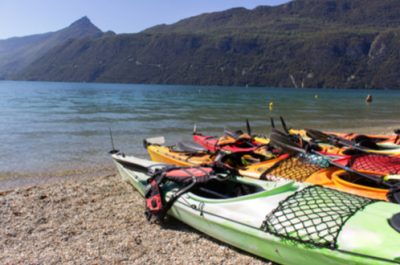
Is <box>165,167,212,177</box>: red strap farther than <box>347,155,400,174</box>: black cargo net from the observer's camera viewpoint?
No

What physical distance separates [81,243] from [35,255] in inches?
24.5

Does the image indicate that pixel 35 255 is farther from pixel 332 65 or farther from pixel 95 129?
pixel 332 65

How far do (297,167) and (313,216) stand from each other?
2.42 meters

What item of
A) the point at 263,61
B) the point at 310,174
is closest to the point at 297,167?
the point at 310,174

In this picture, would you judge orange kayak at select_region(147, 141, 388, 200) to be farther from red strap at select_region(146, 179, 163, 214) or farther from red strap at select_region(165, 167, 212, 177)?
red strap at select_region(146, 179, 163, 214)

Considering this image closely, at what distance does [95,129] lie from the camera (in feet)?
59.1

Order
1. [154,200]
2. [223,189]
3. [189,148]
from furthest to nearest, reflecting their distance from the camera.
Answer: [189,148] < [223,189] < [154,200]

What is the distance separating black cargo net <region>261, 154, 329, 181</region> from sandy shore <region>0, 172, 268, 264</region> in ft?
5.91

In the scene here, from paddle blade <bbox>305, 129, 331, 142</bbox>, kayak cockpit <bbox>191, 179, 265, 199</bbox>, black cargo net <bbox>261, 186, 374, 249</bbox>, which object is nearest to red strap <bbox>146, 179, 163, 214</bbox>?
kayak cockpit <bbox>191, 179, 265, 199</bbox>

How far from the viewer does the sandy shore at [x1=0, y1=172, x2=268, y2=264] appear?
501cm

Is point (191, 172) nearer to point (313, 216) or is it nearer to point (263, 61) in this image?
point (313, 216)

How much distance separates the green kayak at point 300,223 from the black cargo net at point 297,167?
74 centimetres

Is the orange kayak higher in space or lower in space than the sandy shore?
higher

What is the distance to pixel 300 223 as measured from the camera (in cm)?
443
